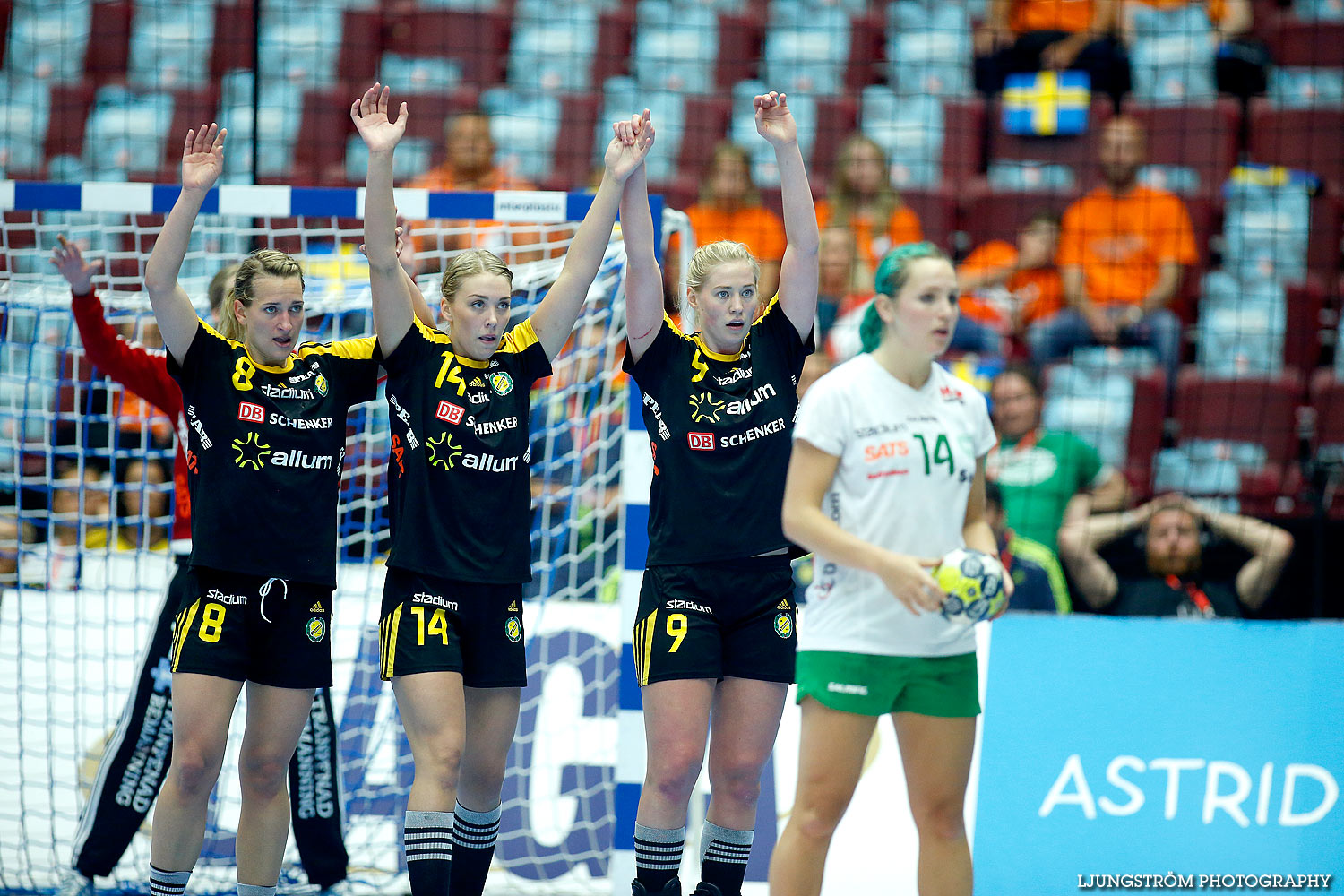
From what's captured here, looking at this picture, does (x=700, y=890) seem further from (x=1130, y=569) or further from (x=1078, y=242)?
(x=1078, y=242)

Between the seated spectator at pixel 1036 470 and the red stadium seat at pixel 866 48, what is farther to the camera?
the red stadium seat at pixel 866 48

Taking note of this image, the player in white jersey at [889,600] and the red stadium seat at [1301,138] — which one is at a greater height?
the red stadium seat at [1301,138]

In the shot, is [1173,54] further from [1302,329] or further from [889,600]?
[889,600]

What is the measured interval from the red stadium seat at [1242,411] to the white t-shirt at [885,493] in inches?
180

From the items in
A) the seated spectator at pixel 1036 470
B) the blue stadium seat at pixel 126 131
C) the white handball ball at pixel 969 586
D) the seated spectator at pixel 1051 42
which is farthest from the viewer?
the blue stadium seat at pixel 126 131

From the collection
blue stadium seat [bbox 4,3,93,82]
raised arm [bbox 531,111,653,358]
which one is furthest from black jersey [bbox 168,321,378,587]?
blue stadium seat [bbox 4,3,93,82]

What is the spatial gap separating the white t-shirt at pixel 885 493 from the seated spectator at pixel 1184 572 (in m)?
2.44

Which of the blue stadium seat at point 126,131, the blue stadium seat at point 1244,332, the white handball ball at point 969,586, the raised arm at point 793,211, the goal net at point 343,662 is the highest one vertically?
the blue stadium seat at point 126,131

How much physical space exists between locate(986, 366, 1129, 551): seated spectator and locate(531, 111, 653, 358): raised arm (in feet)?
10.4

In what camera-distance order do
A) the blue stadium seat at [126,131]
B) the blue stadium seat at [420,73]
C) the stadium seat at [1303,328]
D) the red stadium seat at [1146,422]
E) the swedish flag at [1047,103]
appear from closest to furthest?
the red stadium seat at [1146,422]
the stadium seat at [1303,328]
the swedish flag at [1047,103]
the blue stadium seat at [126,131]
the blue stadium seat at [420,73]

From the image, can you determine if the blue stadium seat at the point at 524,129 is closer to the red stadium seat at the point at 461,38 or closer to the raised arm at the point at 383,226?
the red stadium seat at the point at 461,38

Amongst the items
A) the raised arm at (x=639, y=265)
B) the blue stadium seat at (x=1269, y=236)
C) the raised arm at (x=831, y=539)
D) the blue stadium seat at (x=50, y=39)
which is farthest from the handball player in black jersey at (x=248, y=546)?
the blue stadium seat at (x=50, y=39)

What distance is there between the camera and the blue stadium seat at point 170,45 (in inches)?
365

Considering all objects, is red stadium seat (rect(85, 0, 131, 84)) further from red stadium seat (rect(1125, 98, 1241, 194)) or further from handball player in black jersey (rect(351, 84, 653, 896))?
red stadium seat (rect(1125, 98, 1241, 194))
